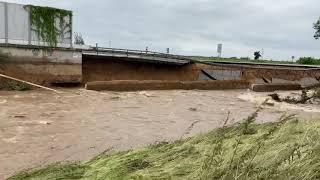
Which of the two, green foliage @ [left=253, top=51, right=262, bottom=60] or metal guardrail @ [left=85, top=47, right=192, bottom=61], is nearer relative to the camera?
metal guardrail @ [left=85, top=47, right=192, bottom=61]

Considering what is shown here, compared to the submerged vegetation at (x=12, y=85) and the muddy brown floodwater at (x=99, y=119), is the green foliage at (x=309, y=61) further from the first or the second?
the submerged vegetation at (x=12, y=85)

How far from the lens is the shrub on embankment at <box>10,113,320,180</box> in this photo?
512cm

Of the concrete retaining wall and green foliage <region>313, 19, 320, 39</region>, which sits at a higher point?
green foliage <region>313, 19, 320, 39</region>

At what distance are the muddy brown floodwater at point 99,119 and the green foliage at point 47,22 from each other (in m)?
3.17

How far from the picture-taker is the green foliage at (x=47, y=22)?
26.3 m

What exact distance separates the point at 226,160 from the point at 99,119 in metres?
11.8

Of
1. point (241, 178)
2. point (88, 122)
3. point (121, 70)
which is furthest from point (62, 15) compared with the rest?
point (241, 178)

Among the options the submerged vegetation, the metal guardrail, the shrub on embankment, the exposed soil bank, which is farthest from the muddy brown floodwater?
the metal guardrail

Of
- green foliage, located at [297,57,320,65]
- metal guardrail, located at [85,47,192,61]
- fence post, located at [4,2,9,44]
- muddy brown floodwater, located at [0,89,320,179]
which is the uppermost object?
fence post, located at [4,2,9,44]

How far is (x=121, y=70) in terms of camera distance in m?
30.9

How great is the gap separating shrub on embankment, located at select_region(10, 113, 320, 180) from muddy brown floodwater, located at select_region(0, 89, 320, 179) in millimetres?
2923

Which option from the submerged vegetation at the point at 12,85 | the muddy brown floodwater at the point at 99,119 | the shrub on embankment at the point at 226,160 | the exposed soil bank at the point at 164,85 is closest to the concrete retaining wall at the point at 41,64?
the submerged vegetation at the point at 12,85

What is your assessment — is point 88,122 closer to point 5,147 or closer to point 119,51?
point 5,147

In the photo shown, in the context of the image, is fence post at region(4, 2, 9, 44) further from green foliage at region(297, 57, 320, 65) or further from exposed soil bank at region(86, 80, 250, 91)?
green foliage at region(297, 57, 320, 65)
